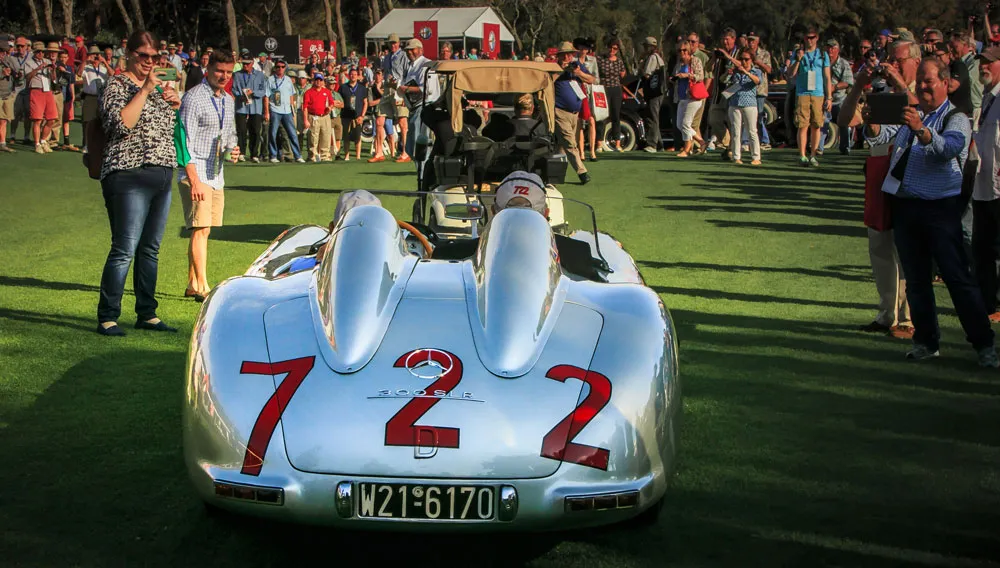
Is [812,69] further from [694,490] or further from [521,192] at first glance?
[694,490]

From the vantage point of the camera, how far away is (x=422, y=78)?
55.0ft

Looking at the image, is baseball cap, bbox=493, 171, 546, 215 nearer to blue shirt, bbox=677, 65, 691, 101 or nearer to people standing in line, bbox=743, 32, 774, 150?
people standing in line, bbox=743, 32, 774, 150

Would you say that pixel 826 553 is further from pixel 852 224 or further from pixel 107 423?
pixel 852 224

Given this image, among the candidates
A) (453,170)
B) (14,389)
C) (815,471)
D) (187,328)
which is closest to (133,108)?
(187,328)

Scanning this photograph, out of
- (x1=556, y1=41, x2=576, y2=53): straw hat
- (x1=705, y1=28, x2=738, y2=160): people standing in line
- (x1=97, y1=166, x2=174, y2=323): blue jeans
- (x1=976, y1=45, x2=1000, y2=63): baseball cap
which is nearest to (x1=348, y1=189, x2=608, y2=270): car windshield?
(x1=97, y1=166, x2=174, y2=323): blue jeans

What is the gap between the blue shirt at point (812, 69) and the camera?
18609mm

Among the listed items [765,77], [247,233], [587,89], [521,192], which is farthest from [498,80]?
[765,77]

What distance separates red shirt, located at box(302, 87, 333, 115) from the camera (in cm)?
2256

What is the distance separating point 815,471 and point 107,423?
3.40 m

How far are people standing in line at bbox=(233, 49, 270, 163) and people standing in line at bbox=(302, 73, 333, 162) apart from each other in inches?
32.4

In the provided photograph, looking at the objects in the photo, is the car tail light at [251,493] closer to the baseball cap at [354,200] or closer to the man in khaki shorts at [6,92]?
the baseball cap at [354,200]

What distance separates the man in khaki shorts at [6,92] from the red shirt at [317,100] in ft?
19.4

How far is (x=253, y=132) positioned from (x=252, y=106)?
2.73ft

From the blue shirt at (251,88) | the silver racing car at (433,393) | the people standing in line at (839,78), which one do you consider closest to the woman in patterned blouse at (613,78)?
the people standing in line at (839,78)
